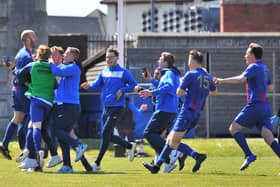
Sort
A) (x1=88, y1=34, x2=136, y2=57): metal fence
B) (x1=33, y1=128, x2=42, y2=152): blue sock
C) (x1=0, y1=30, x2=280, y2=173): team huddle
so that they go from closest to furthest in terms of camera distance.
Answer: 1. (x1=33, y1=128, x2=42, y2=152): blue sock
2. (x1=0, y1=30, x2=280, y2=173): team huddle
3. (x1=88, y1=34, x2=136, y2=57): metal fence

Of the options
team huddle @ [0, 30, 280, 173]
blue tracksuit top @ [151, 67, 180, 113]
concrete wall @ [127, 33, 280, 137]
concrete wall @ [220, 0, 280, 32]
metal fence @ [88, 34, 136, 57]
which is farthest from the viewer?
concrete wall @ [220, 0, 280, 32]

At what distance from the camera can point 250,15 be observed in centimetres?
4869

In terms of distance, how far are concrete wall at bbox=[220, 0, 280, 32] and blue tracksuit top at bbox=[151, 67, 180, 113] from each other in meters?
31.5

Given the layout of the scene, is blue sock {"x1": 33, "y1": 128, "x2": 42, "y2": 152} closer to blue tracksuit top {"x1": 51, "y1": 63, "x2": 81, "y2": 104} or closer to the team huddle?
the team huddle

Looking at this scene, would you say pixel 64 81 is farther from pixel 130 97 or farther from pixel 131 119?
pixel 130 97

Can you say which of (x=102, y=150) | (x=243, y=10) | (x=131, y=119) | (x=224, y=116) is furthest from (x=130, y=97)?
(x=243, y=10)

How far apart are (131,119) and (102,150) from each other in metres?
8.41

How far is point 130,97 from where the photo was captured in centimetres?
2783

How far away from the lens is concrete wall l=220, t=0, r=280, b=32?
48.4 metres

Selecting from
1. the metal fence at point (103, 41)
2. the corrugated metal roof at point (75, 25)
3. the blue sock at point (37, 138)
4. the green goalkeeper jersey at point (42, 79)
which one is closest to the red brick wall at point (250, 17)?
the metal fence at point (103, 41)

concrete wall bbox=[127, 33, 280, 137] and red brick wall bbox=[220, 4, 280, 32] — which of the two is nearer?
concrete wall bbox=[127, 33, 280, 137]

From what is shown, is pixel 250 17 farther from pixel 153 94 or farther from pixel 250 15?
pixel 153 94

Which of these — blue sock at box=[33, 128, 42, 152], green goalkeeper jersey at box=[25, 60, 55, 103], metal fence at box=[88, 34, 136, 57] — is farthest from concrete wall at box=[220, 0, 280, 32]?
blue sock at box=[33, 128, 42, 152]

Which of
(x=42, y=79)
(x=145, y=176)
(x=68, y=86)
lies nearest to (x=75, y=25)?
(x=68, y=86)
